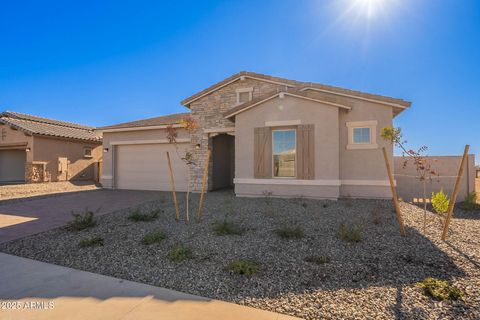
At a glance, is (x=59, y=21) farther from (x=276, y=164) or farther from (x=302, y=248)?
(x=302, y=248)

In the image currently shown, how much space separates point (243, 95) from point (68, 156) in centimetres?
1494

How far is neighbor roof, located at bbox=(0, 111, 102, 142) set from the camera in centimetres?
1620

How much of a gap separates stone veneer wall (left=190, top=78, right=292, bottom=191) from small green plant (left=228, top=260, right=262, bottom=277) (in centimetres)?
885

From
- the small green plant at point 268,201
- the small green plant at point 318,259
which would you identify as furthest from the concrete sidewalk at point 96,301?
the small green plant at point 268,201

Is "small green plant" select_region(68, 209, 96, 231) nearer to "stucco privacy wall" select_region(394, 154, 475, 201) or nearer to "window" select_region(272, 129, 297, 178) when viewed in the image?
"window" select_region(272, 129, 297, 178)

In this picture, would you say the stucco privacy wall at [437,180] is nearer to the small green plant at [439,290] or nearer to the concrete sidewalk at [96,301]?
the small green plant at [439,290]

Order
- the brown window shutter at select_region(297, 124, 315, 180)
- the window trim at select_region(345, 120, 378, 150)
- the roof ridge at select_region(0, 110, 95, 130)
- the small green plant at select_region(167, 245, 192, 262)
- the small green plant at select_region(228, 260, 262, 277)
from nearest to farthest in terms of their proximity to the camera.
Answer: the small green plant at select_region(228, 260, 262, 277), the small green plant at select_region(167, 245, 192, 262), the brown window shutter at select_region(297, 124, 315, 180), the window trim at select_region(345, 120, 378, 150), the roof ridge at select_region(0, 110, 95, 130)

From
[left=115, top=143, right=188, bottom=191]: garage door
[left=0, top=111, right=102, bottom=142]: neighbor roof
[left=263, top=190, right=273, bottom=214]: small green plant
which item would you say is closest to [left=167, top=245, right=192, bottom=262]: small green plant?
[left=263, top=190, right=273, bottom=214]: small green plant

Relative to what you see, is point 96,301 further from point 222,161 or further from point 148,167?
point 148,167

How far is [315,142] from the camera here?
8.87 meters

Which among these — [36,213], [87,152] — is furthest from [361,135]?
[87,152]

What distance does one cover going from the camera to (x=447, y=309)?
253 cm

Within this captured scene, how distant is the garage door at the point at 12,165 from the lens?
61.6 ft

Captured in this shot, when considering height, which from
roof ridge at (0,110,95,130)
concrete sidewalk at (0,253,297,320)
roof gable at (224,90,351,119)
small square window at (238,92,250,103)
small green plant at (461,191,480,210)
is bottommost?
concrete sidewalk at (0,253,297,320)
